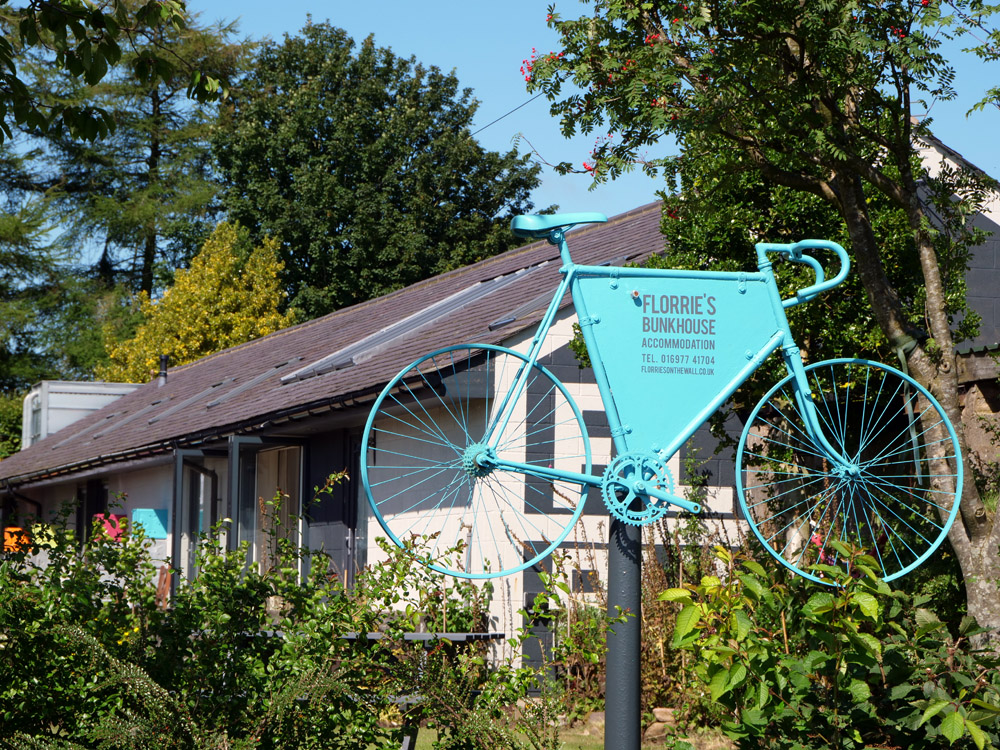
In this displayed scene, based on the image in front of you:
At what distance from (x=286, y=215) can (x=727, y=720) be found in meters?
28.6

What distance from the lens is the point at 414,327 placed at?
1341cm

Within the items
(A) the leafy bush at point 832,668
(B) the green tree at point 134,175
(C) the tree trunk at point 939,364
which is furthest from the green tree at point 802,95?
(B) the green tree at point 134,175

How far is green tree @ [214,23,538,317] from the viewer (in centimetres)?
3166

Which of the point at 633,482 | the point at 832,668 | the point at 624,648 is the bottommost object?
the point at 832,668

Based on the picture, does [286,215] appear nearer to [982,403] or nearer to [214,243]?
[214,243]

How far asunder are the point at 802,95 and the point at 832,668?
2.83 metres

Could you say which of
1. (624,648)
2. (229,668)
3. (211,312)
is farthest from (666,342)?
(211,312)

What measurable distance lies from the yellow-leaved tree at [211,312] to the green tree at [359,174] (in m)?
2.53

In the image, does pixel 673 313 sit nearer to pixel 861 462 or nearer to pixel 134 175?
pixel 861 462

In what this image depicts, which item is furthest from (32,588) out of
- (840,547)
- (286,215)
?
(286,215)

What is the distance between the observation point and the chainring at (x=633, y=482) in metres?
3.93

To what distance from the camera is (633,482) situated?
12.9 ft

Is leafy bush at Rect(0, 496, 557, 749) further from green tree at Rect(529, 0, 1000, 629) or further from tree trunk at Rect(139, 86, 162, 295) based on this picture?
tree trunk at Rect(139, 86, 162, 295)

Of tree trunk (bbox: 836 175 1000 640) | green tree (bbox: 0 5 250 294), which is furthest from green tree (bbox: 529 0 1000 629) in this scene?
green tree (bbox: 0 5 250 294)
